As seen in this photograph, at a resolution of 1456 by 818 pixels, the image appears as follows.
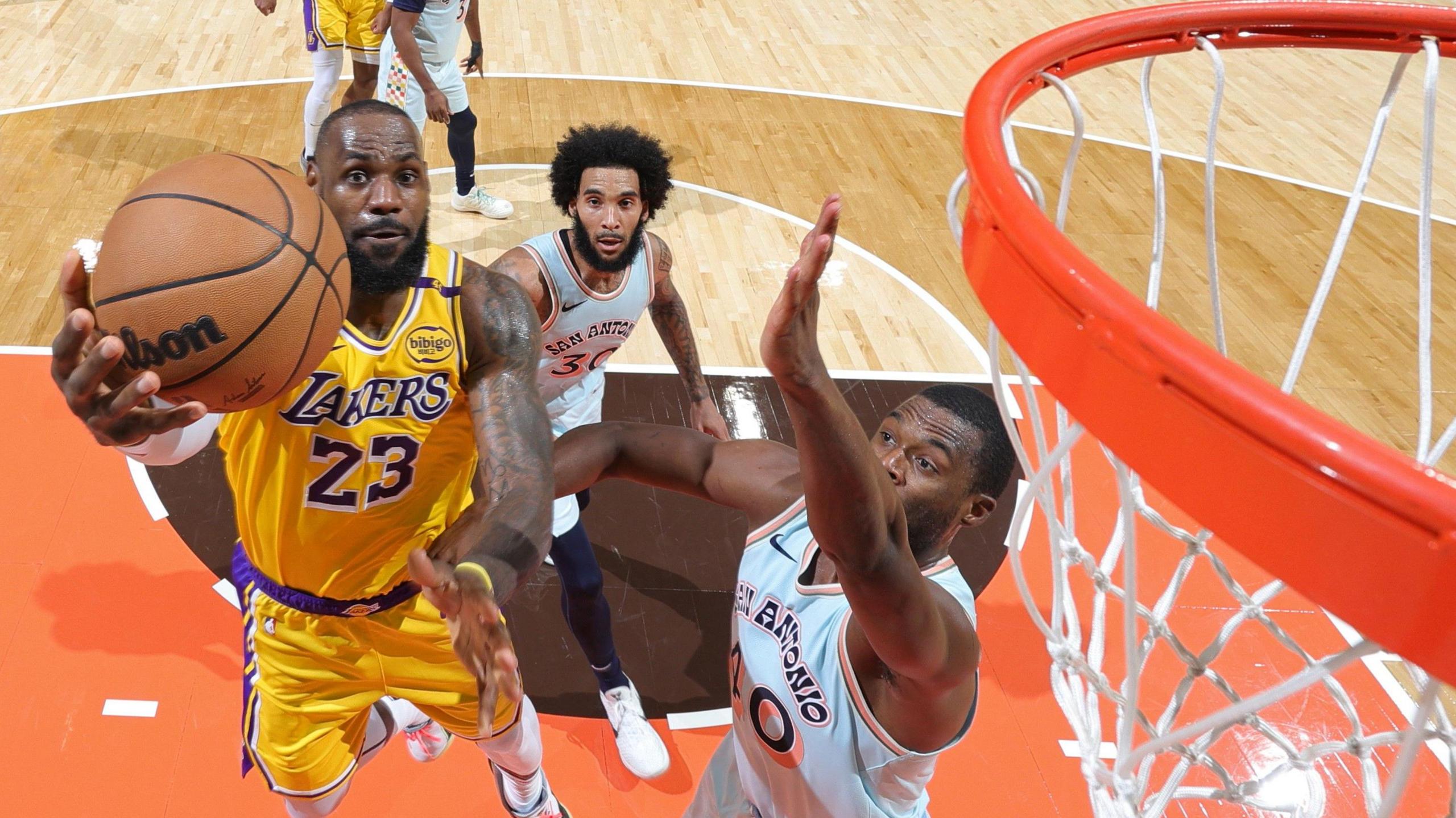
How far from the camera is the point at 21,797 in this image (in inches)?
130

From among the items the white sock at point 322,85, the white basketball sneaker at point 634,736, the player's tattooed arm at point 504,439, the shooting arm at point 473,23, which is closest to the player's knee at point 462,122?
the white sock at point 322,85

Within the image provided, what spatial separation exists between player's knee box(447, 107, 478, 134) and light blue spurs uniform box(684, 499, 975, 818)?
4.97m

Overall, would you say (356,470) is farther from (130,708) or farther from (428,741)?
(130,708)

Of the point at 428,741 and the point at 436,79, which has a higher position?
the point at 436,79

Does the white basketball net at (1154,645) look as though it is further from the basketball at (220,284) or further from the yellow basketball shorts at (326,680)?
the yellow basketball shorts at (326,680)

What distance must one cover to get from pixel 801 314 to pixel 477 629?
66 cm

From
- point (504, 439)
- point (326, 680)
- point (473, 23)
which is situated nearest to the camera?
point (504, 439)

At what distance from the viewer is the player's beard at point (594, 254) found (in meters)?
3.75

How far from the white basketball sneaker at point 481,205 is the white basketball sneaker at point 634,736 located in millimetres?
3905

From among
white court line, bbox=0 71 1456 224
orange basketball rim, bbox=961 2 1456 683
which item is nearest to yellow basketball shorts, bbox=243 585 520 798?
orange basketball rim, bbox=961 2 1456 683

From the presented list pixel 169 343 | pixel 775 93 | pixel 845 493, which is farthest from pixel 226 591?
pixel 775 93

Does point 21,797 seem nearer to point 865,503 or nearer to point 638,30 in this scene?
point 865,503

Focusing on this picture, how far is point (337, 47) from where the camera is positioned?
685cm

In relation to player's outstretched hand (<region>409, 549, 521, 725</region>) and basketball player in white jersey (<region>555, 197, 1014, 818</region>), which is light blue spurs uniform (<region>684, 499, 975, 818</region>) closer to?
basketball player in white jersey (<region>555, 197, 1014, 818</region>)
